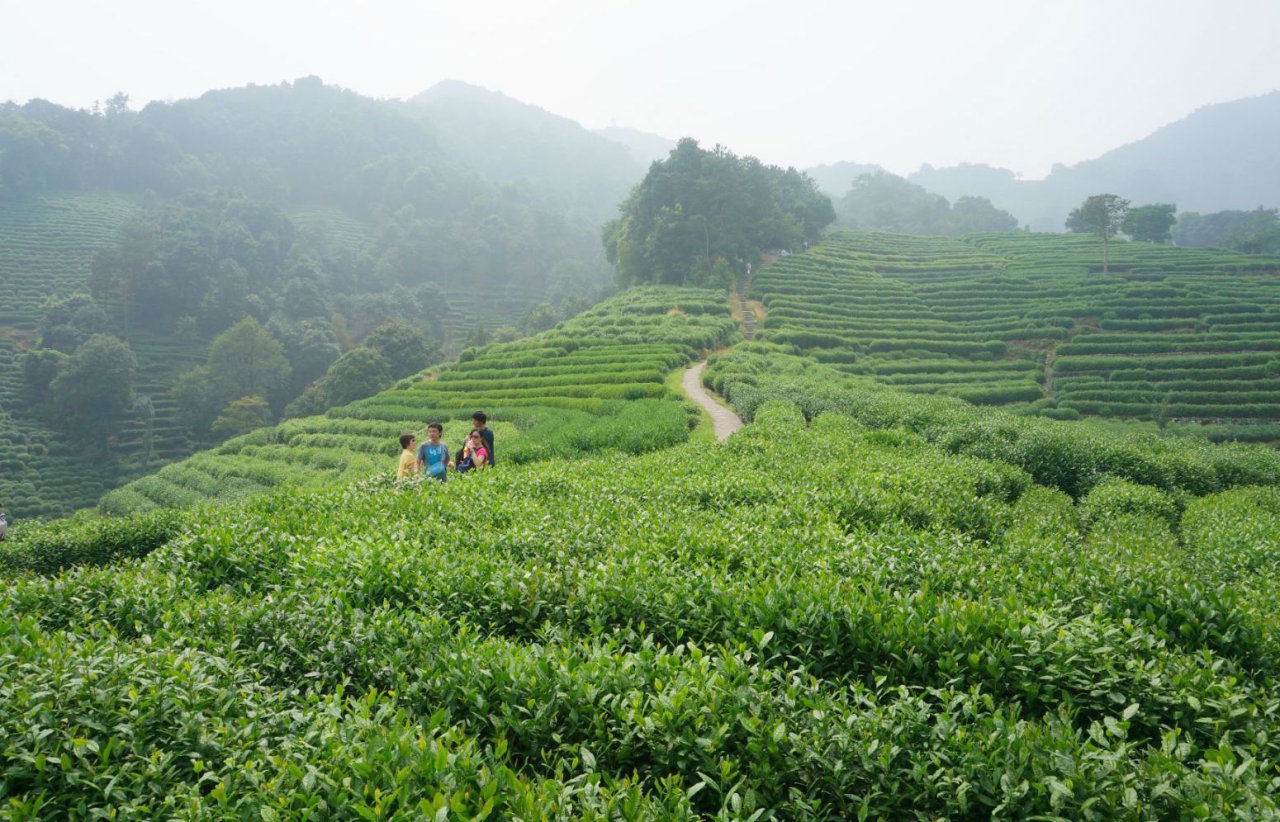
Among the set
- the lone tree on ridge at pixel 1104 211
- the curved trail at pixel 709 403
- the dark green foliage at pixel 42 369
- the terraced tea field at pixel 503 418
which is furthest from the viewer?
the lone tree on ridge at pixel 1104 211

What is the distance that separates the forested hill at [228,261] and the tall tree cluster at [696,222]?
18.2 meters

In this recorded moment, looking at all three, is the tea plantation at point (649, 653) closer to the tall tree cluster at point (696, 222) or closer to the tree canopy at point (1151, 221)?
the tall tree cluster at point (696, 222)

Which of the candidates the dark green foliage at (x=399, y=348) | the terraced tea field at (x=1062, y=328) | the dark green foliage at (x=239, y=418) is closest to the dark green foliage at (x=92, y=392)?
the dark green foliage at (x=239, y=418)

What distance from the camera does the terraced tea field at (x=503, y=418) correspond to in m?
20.2

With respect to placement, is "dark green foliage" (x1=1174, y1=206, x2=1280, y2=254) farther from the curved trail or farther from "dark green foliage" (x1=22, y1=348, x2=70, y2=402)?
"dark green foliage" (x1=22, y1=348, x2=70, y2=402)

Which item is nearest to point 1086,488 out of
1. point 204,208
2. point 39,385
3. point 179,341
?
point 39,385

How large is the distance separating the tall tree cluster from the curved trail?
84.6ft

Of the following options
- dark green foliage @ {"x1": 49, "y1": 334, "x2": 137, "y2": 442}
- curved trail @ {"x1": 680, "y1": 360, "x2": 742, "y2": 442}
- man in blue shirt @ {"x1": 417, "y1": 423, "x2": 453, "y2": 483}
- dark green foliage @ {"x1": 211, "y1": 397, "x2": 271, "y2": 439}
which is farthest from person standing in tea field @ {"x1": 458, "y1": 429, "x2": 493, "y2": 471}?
dark green foliage @ {"x1": 49, "y1": 334, "x2": 137, "y2": 442}

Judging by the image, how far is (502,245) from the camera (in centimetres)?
11019

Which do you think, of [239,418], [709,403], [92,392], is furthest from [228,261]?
[709,403]

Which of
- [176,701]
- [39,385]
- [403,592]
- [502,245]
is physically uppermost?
[502,245]

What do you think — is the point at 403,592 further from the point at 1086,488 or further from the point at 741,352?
the point at 741,352

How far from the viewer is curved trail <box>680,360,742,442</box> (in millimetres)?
22453

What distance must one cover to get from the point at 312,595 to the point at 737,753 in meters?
4.25
